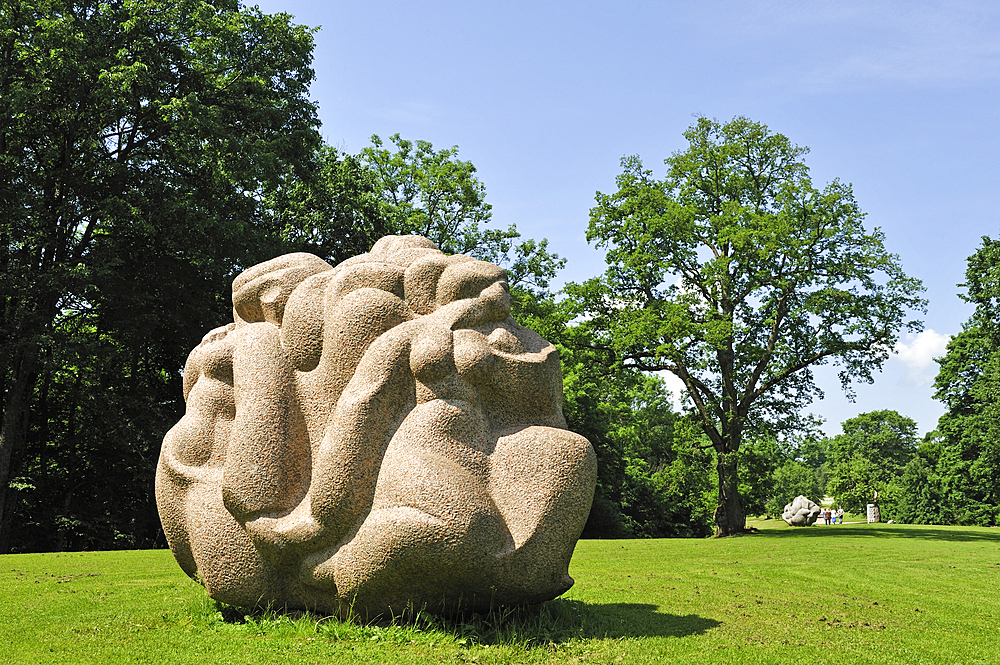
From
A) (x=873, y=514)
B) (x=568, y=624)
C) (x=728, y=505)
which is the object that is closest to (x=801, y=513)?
(x=873, y=514)

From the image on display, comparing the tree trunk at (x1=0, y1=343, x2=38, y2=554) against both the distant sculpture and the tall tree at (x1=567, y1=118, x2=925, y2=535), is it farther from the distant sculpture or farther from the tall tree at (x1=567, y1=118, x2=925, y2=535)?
the distant sculpture

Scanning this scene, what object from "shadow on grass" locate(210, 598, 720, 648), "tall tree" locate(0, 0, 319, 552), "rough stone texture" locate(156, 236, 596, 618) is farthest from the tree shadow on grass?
"tall tree" locate(0, 0, 319, 552)

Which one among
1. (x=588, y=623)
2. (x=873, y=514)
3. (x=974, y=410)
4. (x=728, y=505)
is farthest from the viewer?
(x=873, y=514)

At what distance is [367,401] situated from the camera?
7875mm

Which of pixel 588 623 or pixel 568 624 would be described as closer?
pixel 568 624

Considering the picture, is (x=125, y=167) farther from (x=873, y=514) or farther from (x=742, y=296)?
(x=873, y=514)

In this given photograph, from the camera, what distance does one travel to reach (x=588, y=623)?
891 centimetres

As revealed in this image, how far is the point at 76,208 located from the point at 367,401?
18.0 metres

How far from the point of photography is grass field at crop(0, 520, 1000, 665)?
7.48 metres

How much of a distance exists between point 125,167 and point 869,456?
251ft

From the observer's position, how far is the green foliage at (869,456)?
5691 cm

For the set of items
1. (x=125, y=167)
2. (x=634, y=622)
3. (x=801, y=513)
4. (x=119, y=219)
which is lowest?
(x=801, y=513)

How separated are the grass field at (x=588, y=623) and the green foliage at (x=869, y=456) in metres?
44.3

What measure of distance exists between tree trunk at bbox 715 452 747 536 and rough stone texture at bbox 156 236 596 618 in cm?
2252
